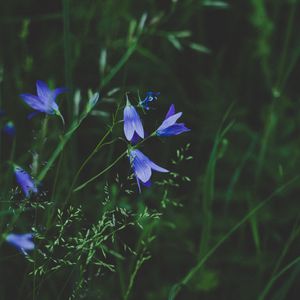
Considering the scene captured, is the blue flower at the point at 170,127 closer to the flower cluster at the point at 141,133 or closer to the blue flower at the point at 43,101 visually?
the flower cluster at the point at 141,133

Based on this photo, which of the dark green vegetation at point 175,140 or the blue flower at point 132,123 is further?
the dark green vegetation at point 175,140

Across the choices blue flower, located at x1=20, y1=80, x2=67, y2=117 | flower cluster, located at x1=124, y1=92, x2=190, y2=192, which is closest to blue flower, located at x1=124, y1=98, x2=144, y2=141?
flower cluster, located at x1=124, y1=92, x2=190, y2=192

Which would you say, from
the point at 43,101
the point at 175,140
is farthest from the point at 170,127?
the point at 175,140

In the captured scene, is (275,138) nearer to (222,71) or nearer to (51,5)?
(222,71)

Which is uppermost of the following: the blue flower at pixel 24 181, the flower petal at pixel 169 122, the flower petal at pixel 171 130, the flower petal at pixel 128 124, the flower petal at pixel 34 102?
the flower petal at pixel 169 122

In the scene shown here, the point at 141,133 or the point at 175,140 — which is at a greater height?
the point at 141,133

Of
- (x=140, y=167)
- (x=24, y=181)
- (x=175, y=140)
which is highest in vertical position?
(x=140, y=167)

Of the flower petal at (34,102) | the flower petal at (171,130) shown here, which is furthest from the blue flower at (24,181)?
the flower petal at (171,130)

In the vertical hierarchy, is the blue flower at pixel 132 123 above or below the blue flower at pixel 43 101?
above

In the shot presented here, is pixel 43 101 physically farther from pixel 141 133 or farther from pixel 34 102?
pixel 141 133

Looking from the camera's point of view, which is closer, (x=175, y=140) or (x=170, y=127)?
(x=170, y=127)
